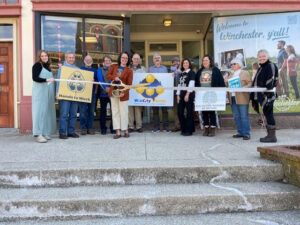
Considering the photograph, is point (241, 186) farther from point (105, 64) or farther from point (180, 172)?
point (105, 64)

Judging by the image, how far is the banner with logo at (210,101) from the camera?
605 cm

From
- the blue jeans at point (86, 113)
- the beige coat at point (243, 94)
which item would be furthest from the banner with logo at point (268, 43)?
the blue jeans at point (86, 113)

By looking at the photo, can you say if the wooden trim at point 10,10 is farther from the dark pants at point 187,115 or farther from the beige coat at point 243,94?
the beige coat at point 243,94

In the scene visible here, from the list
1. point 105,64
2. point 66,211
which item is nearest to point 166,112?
point 105,64

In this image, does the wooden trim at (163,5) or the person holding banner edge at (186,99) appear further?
the wooden trim at (163,5)

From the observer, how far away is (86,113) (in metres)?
6.36

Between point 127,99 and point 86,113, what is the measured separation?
3.95 ft

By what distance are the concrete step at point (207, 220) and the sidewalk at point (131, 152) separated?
30.5 inches

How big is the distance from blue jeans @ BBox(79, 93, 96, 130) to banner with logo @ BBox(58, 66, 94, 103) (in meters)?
0.22

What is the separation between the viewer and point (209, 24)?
855 cm

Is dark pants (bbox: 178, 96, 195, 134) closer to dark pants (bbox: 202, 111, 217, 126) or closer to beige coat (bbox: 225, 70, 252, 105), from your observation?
dark pants (bbox: 202, 111, 217, 126)

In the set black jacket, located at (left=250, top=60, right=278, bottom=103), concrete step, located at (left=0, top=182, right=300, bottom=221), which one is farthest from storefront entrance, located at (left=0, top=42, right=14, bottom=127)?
black jacket, located at (left=250, top=60, right=278, bottom=103)

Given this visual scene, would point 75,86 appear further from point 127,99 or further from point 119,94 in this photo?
point 127,99

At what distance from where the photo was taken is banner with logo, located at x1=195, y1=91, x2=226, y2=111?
6055 mm
